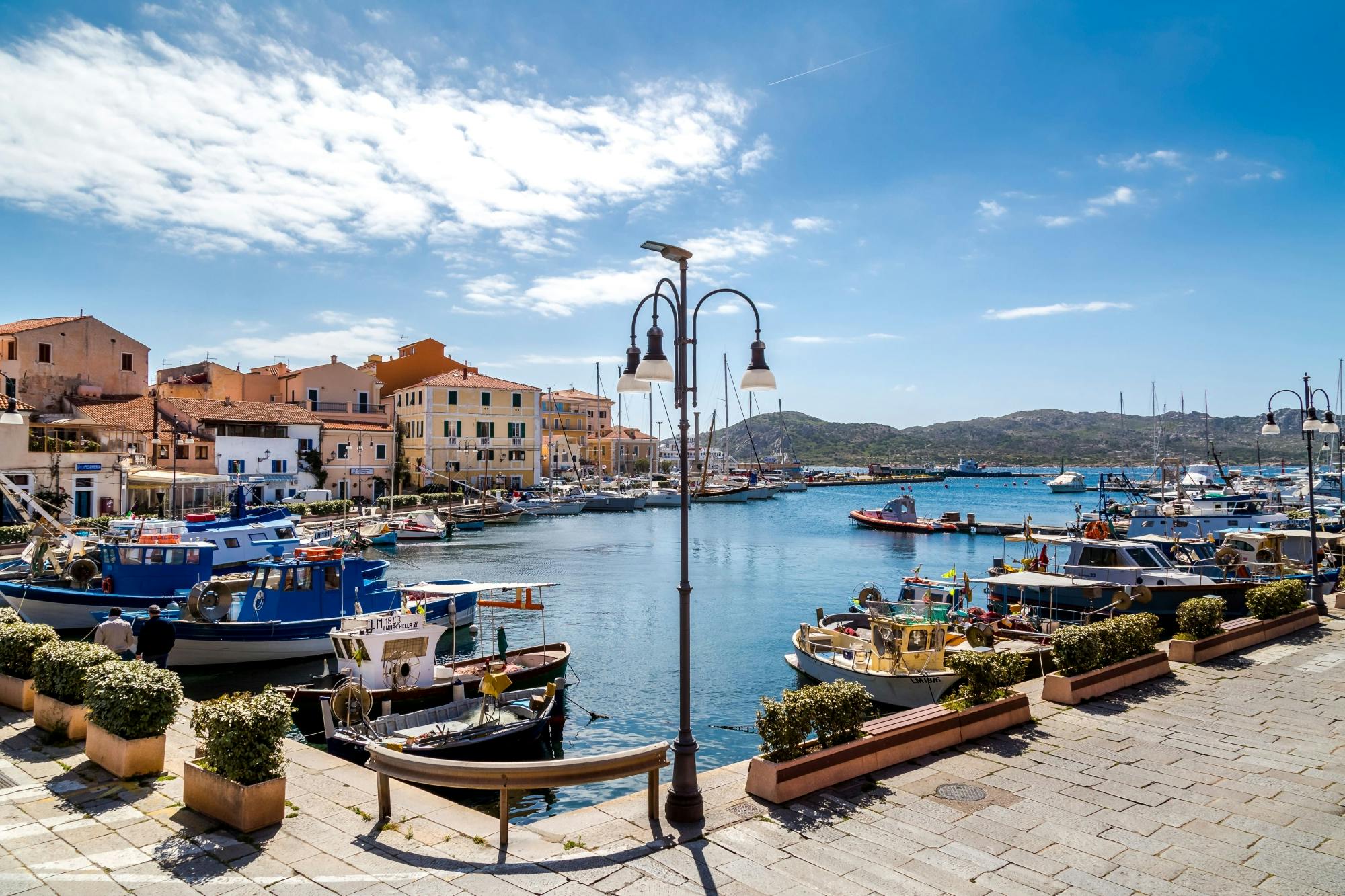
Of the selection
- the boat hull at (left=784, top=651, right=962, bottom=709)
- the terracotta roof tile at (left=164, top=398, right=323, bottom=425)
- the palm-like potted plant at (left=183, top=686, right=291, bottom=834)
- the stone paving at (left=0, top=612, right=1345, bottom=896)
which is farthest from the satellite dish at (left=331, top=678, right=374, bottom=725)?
the terracotta roof tile at (left=164, top=398, right=323, bottom=425)

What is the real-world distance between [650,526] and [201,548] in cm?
4330

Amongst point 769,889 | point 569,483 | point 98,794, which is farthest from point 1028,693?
point 569,483

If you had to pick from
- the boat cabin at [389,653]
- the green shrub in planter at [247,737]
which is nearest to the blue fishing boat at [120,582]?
the boat cabin at [389,653]

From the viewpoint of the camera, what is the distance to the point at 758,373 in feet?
28.9

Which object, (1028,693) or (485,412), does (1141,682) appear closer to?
(1028,693)

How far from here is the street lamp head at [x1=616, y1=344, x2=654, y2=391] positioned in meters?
8.91

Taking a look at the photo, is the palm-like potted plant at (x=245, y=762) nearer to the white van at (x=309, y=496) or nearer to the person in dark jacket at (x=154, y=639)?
the person in dark jacket at (x=154, y=639)

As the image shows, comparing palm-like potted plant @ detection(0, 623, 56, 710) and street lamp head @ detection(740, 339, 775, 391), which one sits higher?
street lamp head @ detection(740, 339, 775, 391)

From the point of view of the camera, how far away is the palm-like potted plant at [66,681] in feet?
35.0

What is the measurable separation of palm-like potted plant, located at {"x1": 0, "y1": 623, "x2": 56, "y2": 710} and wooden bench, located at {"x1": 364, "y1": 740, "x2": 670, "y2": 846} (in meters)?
7.30

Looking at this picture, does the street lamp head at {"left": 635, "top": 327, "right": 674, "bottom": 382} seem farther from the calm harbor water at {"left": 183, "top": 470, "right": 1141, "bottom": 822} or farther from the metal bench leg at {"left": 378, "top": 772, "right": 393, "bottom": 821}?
the calm harbor water at {"left": 183, "top": 470, "right": 1141, "bottom": 822}

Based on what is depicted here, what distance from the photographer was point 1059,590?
24562 millimetres

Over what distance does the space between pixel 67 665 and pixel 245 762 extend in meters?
4.59

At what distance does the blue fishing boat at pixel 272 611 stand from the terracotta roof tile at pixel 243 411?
119ft
